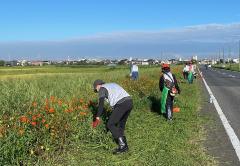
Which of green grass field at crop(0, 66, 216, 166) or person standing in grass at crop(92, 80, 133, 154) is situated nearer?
green grass field at crop(0, 66, 216, 166)

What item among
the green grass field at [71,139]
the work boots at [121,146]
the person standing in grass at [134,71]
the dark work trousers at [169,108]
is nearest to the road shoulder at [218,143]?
the green grass field at [71,139]

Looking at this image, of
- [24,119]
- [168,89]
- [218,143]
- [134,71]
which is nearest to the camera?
[24,119]

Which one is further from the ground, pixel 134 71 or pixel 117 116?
pixel 117 116

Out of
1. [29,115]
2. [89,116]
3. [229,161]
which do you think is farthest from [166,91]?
[29,115]

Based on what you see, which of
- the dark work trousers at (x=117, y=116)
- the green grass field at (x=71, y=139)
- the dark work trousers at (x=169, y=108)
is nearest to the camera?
the green grass field at (x=71, y=139)

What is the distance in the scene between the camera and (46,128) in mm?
7516

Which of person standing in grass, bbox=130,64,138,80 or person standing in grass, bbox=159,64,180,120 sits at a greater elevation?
person standing in grass, bbox=159,64,180,120

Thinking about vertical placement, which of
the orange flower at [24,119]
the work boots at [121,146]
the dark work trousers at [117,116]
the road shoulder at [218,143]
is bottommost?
the road shoulder at [218,143]

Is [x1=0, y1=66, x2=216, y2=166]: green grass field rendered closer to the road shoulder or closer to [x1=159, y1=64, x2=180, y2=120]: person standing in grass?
the road shoulder

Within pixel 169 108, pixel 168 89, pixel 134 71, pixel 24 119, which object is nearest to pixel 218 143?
pixel 169 108

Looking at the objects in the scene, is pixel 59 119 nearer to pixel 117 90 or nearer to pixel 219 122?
pixel 117 90

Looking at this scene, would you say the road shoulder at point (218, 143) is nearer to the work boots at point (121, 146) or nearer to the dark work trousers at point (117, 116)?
the work boots at point (121, 146)

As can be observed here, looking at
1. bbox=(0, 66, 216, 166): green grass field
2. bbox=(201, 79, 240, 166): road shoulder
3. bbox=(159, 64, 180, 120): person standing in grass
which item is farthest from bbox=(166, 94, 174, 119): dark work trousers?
bbox=(0, 66, 216, 166): green grass field

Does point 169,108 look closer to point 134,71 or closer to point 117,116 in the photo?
point 117,116
